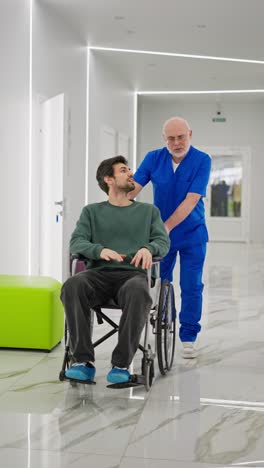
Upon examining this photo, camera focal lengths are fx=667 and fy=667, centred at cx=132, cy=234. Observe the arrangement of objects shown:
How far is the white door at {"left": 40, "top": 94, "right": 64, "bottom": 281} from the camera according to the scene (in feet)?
19.3

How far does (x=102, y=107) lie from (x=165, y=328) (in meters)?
6.50

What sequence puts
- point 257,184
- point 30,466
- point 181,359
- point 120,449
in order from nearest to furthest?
point 30,466 → point 120,449 → point 181,359 → point 257,184

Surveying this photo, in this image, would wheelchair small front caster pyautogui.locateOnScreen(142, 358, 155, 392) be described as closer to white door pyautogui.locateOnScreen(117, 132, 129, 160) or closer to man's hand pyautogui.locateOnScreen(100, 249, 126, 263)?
man's hand pyautogui.locateOnScreen(100, 249, 126, 263)

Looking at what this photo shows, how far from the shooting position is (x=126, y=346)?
2826 mm

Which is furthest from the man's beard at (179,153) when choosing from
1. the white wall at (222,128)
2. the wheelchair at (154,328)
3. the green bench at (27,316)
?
the white wall at (222,128)

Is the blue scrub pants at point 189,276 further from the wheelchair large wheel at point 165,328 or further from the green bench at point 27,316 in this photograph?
the green bench at point 27,316

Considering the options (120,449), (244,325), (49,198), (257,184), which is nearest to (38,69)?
(49,198)

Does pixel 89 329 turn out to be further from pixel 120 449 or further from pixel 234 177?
pixel 234 177

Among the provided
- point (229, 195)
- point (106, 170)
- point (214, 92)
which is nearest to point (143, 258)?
point (106, 170)

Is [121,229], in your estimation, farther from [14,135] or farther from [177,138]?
[14,135]

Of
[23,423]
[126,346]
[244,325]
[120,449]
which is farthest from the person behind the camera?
[244,325]

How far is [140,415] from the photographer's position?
2.69m

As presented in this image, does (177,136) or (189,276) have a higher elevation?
(177,136)

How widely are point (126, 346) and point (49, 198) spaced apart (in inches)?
136
